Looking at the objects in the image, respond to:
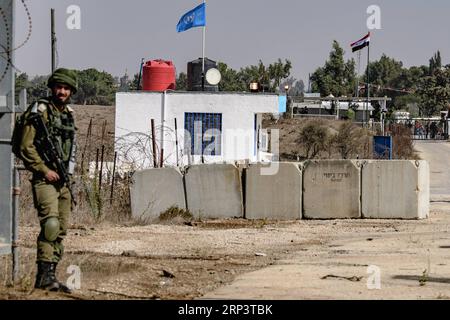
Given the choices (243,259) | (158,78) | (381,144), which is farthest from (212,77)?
(243,259)

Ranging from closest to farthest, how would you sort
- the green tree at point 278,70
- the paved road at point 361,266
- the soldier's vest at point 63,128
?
the soldier's vest at point 63,128 < the paved road at point 361,266 < the green tree at point 278,70

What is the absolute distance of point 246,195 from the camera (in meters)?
18.8

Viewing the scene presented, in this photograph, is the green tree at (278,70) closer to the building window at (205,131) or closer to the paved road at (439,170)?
the paved road at (439,170)

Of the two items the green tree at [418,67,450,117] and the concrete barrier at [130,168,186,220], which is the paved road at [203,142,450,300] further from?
the green tree at [418,67,450,117]

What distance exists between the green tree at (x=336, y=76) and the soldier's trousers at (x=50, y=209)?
88.4 m

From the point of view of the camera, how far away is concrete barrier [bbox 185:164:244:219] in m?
18.7

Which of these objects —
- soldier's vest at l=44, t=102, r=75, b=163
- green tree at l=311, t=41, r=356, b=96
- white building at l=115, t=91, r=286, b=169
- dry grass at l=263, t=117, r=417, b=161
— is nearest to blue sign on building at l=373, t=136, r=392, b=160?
white building at l=115, t=91, r=286, b=169

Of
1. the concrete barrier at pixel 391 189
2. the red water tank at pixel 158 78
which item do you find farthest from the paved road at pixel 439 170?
the red water tank at pixel 158 78

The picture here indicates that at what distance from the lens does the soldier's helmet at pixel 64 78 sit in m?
9.00

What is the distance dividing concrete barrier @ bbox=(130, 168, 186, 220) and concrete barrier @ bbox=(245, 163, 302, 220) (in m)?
1.24

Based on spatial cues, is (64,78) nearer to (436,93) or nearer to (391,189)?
(391,189)

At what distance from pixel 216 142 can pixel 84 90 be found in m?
60.9

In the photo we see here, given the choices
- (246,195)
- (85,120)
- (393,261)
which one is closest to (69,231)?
(246,195)

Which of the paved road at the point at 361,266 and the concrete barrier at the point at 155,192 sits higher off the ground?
the concrete barrier at the point at 155,192
